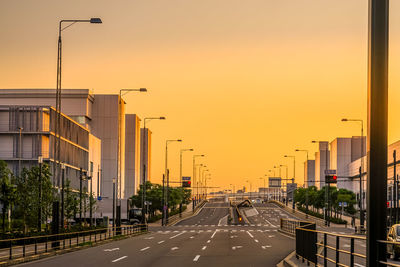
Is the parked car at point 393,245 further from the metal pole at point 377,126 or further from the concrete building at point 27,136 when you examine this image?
the concrete building at point 27,136

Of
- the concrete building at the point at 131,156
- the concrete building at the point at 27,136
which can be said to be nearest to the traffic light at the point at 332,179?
the concrete building at the point at 27,136

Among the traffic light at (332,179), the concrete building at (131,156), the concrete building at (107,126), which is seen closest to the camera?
the traffic light at (332,179)

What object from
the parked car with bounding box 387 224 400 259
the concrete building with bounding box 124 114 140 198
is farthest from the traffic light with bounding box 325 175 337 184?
the concrete building with bounding box 124 114 140 198

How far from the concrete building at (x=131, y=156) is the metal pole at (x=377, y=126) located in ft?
553

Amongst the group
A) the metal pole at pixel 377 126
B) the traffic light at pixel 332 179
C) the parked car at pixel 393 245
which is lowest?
the parked car at pixel 393 245

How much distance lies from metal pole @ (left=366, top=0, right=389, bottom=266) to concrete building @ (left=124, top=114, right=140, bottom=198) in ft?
553

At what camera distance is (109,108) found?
510 ft

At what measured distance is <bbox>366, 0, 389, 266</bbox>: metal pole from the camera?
33.0ft

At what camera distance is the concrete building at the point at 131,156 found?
178500mm

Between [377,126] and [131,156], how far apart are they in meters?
171

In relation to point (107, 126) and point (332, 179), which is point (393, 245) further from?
point (107, 126)

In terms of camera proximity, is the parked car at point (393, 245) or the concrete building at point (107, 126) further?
the concrete building at point (107, 126)

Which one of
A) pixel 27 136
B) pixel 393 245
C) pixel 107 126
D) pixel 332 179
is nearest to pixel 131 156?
pixel 107 126

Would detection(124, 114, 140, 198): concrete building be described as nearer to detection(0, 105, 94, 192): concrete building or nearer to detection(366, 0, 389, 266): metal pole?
detection(0, 105, 94, 192): concrete building
